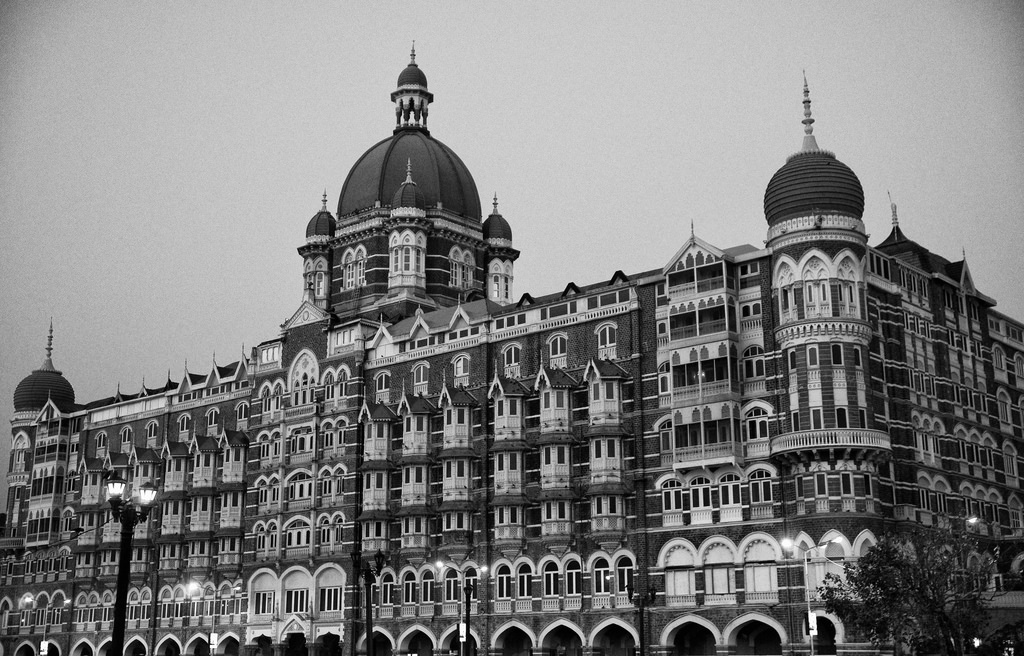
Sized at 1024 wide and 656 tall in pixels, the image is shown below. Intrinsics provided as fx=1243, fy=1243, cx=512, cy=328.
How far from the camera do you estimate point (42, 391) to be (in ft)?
388

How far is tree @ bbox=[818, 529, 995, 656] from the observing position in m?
52.2

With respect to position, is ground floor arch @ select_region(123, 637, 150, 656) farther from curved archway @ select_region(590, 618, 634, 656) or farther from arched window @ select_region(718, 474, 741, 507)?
arched window @ select_region(718, 474, 741, 507)

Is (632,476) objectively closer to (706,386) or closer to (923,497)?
(706,386)

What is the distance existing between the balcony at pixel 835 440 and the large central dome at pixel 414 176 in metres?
44.3

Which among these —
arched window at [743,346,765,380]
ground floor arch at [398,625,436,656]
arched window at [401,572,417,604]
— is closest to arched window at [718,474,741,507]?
arched window at [743,346,765,380]

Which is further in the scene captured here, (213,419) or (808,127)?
(213,419)

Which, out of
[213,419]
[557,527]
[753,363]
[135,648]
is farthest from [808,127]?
[135,648]

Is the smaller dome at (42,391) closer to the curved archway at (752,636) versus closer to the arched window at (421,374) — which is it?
the arched window at (421,374)

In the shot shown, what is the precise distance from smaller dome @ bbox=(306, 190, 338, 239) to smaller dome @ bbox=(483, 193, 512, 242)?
41.4 ft

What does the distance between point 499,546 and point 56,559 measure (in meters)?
52.6

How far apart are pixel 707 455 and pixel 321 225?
154 ft

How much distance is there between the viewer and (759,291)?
226 ft

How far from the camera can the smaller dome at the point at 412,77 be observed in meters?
107

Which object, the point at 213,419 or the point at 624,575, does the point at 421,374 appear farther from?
the point at 213,419
